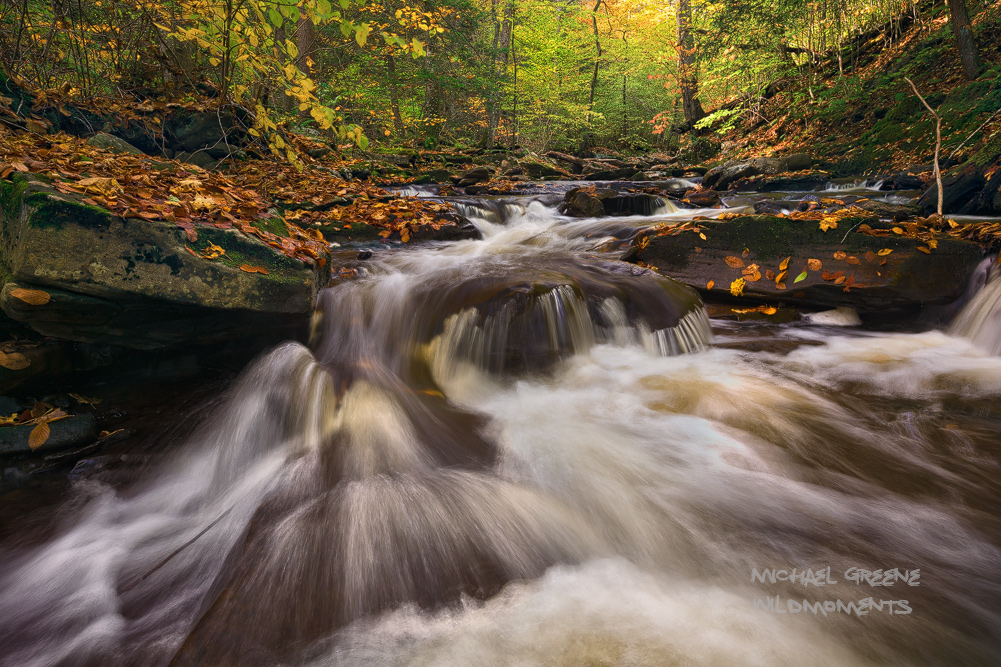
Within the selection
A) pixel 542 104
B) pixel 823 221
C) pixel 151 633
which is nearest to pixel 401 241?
pixel 823 221

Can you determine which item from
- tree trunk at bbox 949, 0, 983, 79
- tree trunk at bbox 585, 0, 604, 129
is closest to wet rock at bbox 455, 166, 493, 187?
tree trunk at bbox 949, 0, 983, 79

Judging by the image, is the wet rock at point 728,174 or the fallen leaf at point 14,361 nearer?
the fallen leaf at point 14,361

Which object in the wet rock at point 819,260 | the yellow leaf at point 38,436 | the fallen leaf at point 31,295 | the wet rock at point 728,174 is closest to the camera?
the fallen leaf at point 31,295

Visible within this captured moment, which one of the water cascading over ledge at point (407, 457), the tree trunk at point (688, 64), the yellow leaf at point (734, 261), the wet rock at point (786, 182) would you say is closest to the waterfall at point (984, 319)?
the yellow leaf at point (734, 261)

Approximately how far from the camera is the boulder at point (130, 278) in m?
2.74

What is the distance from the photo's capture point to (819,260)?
5082 mm

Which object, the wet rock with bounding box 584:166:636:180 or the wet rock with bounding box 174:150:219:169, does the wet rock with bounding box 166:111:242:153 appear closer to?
the wet rock with bounding box 174:150:219:169

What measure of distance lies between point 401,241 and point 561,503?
18.7 ft

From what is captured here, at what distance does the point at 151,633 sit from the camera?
1.76 meters

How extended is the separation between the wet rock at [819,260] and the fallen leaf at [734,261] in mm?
12

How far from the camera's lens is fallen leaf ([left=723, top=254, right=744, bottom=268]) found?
17.6ft

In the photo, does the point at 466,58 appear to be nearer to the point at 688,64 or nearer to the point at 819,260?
the point at 688,64

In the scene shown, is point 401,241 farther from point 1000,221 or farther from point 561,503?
point 1000,221

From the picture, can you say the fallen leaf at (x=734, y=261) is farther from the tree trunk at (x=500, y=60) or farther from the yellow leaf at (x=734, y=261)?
the tree trunk at (x=500, y=60)
